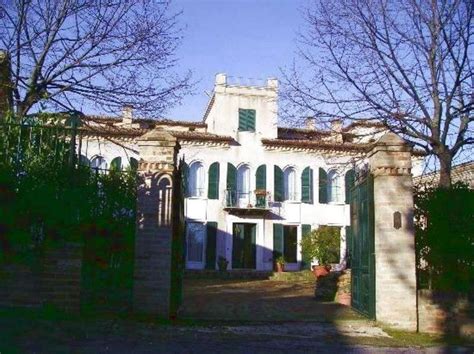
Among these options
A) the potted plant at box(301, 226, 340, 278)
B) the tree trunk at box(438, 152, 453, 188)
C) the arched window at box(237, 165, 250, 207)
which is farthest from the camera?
the arched window at box(237, 165, 250, 207)

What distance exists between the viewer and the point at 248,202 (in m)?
25.8

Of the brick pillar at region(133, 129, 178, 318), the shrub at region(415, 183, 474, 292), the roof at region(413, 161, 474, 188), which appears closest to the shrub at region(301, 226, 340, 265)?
the roof at region(413, 161, 474, 188)

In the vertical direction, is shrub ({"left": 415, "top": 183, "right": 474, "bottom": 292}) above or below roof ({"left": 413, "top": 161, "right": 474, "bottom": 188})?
below

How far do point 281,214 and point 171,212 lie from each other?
19.1m

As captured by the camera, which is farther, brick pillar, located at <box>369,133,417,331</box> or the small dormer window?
the small dormer window

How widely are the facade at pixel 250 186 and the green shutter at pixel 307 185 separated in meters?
0.05

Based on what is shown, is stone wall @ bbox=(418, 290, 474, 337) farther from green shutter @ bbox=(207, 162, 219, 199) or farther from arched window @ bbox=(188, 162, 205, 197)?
arched window @ bbox=(188, 162, 205, 197)

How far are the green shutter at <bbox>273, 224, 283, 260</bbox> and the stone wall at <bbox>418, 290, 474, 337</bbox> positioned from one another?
1825 cm

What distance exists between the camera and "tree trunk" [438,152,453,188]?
9.39 metres

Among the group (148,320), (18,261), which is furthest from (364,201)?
(18,261)

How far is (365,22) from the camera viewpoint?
10.3 meters

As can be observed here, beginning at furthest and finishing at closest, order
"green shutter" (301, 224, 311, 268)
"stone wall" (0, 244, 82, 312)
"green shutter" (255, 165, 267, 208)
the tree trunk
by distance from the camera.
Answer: "green shutter" (255, 165, 267, 208) → "green shutter" (301, 224, 311, 268) → the tree trunk → "stone wall" (0, 244, 82, 312)

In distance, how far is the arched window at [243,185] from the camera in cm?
2592

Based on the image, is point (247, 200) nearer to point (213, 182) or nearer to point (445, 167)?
point (213, 182)
